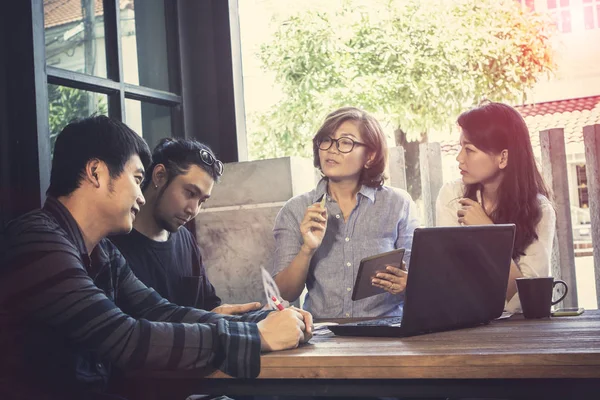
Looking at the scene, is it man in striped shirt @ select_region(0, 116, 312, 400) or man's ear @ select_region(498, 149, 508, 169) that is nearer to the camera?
man in striped shirt @ select_region(0, 116, 312, 400)

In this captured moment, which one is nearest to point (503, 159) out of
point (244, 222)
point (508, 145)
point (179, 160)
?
point (508, 145)

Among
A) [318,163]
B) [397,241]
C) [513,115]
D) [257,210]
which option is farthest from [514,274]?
[257,210]

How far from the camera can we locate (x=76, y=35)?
7.57ft

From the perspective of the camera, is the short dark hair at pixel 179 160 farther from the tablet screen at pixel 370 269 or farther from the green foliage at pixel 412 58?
the green foliage at pixel 412 58

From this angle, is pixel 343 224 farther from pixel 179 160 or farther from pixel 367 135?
pixel 179 160

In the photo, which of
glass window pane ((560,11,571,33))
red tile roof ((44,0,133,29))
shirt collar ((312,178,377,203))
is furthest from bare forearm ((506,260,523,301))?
glass window pane ((560,11,571,33))

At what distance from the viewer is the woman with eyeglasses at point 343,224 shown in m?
2.42

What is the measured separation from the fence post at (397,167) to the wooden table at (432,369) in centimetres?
172

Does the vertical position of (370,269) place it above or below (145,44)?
below

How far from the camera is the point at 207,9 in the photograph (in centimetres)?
305

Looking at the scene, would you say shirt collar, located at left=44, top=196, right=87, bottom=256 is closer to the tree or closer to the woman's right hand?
the woman's right hand

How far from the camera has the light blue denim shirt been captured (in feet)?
8.05

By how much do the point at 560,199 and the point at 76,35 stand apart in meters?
2.04

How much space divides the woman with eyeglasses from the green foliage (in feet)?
19.1
